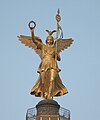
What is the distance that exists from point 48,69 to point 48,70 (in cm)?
6

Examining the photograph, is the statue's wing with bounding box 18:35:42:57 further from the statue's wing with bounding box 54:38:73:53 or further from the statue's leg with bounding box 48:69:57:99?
the statue's leg with bounding box 48:69:57:99

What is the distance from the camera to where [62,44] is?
28.1 m

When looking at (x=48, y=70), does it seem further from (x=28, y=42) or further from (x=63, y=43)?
(x=63, y=43)

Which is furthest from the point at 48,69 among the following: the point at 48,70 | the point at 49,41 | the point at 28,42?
the point at 28,42

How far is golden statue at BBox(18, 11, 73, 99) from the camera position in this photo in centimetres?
2600

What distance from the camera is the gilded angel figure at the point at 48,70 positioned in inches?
1024

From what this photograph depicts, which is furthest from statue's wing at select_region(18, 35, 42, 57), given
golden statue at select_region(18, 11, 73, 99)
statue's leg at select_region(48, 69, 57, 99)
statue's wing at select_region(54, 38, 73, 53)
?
statue's leg at select_region(48, 69, 57, 99)

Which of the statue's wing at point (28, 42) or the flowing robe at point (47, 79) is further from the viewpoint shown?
the statue's wing at point (28, 42)

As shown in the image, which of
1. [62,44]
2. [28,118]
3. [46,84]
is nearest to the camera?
[28,118]

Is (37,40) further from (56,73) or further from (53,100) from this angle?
(53,100)

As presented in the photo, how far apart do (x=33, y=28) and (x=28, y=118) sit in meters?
5.17

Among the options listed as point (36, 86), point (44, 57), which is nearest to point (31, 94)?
point (36, 86)

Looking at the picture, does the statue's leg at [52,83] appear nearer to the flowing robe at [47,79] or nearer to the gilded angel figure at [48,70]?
the gilded angel figure at [48,70]

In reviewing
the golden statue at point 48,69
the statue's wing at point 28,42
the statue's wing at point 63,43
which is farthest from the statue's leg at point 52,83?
the statue's wing at point 63,43
